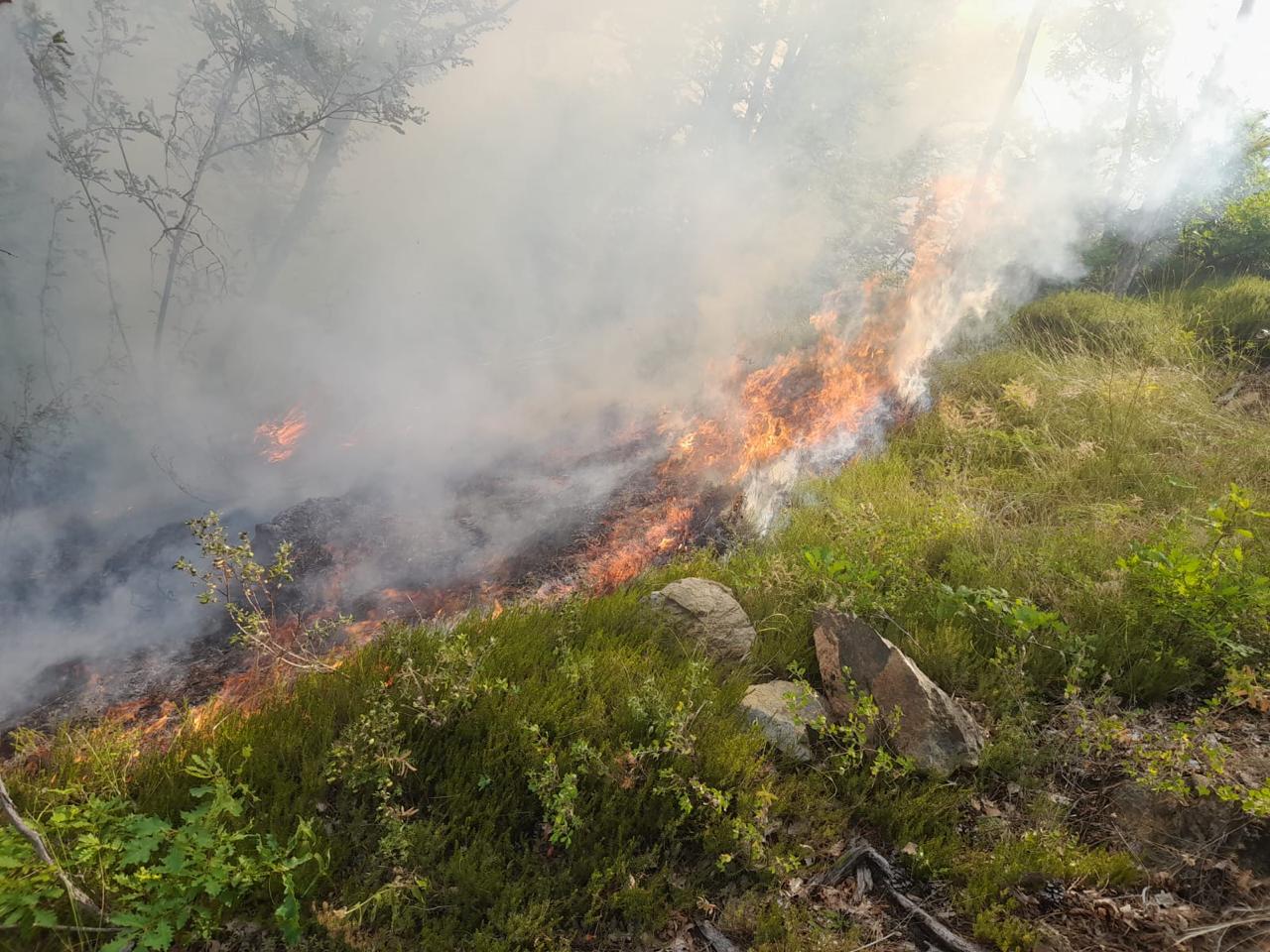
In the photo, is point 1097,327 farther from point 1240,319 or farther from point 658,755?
point 658,755

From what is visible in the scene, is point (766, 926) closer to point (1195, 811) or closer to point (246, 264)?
point (1195, 811)

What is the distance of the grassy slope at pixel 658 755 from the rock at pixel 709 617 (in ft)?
0.45

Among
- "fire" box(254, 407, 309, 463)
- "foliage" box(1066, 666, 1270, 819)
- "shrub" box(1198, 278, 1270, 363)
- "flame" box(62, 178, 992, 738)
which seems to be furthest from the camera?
"fire" box(254, 407, 309, 463)

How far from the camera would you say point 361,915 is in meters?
2.01

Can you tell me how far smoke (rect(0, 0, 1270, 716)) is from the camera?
7625 mm

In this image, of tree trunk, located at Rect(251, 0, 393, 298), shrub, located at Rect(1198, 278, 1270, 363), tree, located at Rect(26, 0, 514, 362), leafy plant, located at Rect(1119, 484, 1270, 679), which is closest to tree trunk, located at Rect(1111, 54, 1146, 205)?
shrub, located at Rect(1198, 278, 1270, 363)

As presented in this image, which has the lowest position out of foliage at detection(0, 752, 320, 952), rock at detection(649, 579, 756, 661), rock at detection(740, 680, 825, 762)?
rock at detection(740, 680, 825, 762)

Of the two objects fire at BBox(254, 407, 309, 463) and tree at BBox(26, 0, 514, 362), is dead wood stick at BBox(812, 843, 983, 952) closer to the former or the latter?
fire at BBox(254, 407, 309, 463)

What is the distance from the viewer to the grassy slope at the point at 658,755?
86.9 inches

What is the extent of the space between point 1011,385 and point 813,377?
2.23 m

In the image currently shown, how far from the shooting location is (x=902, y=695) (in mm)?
2971

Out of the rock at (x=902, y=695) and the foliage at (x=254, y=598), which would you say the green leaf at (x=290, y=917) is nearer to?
the foliage at (x=254, y=598)

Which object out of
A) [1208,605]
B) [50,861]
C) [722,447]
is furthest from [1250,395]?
[50,861]

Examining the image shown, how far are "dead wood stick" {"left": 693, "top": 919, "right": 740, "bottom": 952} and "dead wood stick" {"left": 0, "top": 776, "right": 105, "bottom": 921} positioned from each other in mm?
1949
